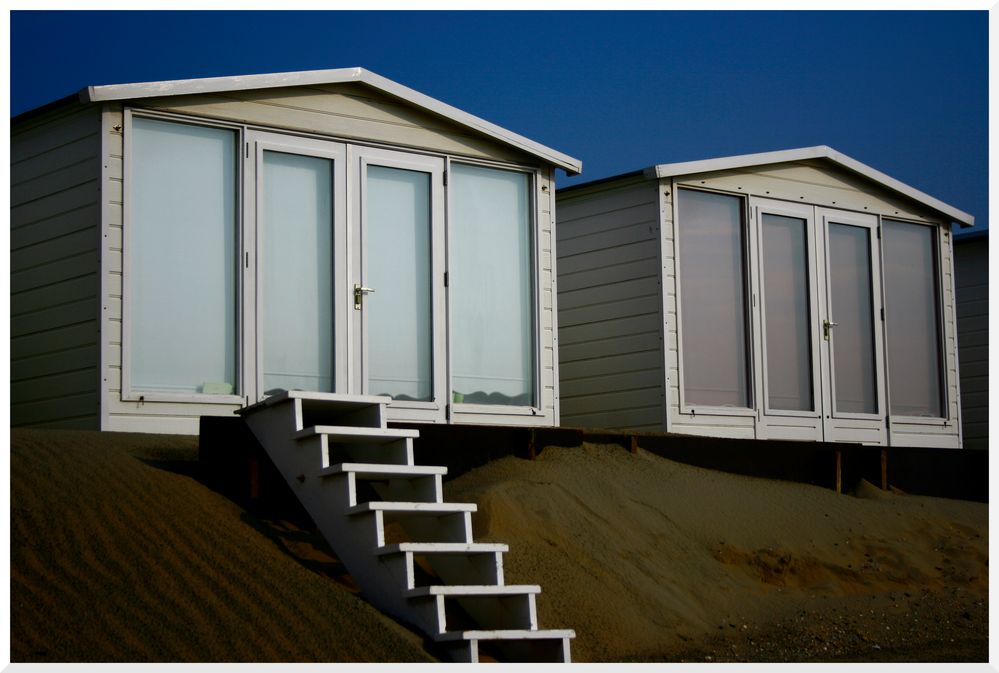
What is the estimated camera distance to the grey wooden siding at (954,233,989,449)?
15.8 meters

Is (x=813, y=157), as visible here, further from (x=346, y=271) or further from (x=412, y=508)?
(x=412, y=508)

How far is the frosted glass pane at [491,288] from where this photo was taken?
34.9 ft

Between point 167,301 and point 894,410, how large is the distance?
740cm

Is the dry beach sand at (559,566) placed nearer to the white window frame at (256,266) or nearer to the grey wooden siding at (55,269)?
the white window frame at (256,266)

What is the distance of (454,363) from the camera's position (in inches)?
414

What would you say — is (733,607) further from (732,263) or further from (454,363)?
(732,263)

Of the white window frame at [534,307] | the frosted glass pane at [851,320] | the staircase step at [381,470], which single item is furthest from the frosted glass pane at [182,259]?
the frosted glass pane at [851,320]

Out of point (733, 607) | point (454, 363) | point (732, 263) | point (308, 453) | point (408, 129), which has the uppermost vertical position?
point (408, 129)

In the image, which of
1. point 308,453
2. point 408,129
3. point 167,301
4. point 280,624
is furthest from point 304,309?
point 280,624

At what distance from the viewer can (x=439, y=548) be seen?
22.8 ft

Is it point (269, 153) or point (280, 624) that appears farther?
point (269, 153)

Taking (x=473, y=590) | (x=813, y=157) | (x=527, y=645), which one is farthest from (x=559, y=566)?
(x=813, y=157)

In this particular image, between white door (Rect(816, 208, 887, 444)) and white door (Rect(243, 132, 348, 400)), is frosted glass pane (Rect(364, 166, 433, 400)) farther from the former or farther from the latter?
white door (Rect(816, 208, 887, 444))

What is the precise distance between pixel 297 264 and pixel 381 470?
3122 millimetres
